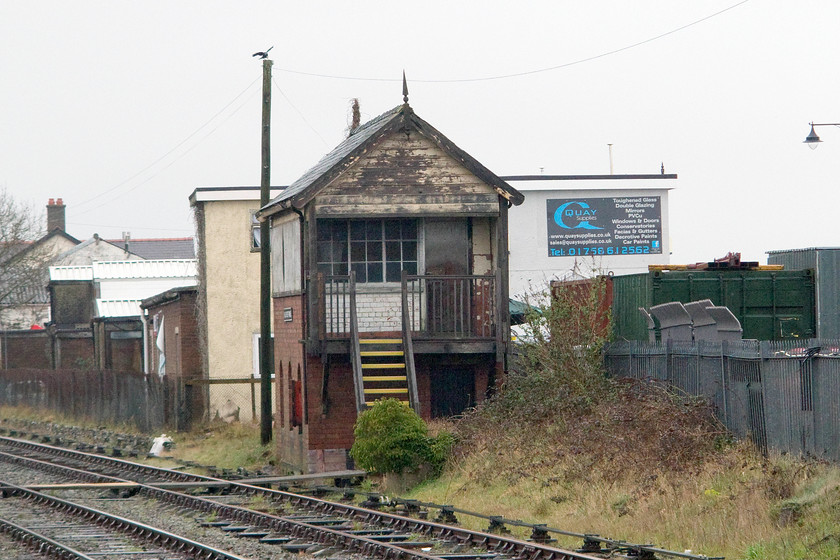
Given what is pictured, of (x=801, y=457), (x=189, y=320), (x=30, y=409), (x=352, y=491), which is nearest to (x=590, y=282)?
(x=352, y=491)

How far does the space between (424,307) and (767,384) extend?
678 cm

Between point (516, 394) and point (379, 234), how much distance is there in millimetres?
3738

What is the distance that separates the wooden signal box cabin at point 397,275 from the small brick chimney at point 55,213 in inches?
2373

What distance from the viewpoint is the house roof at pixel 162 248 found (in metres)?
72.2

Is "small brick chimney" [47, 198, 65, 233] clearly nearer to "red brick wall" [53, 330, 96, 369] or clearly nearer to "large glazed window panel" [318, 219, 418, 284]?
"red brick wall" [53, 330, 96, 369]

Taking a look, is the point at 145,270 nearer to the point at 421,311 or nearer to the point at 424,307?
the point at 421,311

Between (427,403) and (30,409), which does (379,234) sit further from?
(30,409)

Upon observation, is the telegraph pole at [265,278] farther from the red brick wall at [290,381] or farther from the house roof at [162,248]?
the house roof at [162,248]

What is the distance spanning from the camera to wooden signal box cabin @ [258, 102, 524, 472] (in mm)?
18875

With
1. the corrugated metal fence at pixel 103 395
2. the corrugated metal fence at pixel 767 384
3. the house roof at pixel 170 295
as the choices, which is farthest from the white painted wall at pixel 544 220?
the corrugated metal fence at pixel 767 384

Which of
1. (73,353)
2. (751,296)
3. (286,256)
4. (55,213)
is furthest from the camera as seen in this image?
(55,213)

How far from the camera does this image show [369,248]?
64.4 ft

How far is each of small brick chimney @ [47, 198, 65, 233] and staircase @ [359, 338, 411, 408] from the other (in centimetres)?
6093

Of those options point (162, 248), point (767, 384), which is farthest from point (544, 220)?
point (162, 248)
